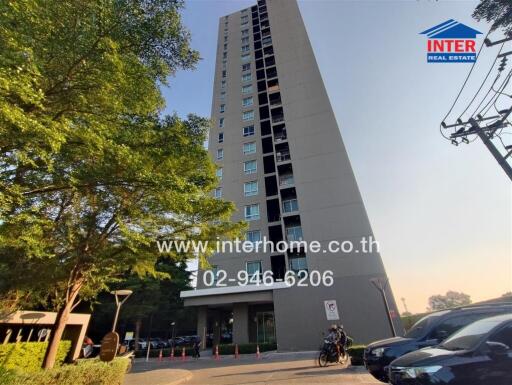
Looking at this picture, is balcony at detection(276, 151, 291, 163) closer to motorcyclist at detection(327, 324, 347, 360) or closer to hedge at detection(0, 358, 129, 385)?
motorcyclist at detection(327, 324, 347, 360)

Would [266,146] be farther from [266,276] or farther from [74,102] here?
[74,102]

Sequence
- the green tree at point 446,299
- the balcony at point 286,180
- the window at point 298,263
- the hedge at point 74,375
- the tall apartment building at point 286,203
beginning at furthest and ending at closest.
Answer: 1. the green tree at point 446,299
2. the balcony at point 286,180
3. the window at point 298,263
4. the tall apartment building at point 286,203
5. the hedge at point 74,375

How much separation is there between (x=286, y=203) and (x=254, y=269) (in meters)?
6.91

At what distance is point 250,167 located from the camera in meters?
30.9

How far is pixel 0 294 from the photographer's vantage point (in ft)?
37.7

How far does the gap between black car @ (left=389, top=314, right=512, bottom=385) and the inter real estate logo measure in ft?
29.4

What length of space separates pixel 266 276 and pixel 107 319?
2084cm

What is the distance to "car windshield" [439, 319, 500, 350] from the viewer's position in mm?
4589

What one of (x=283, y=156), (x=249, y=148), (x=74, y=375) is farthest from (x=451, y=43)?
(x=249, y=148)

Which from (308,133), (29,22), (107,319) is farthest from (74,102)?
(107,319)

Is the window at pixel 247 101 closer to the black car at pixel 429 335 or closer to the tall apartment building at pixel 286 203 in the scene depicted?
the tall apartment building at pixel 286 203

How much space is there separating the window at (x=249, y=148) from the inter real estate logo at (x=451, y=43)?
73.5 ft

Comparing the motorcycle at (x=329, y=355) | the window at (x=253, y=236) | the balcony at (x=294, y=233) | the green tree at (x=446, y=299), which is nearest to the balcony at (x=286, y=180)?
the balcony at (x=294, y=233)

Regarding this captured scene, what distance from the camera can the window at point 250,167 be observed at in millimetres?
30625
